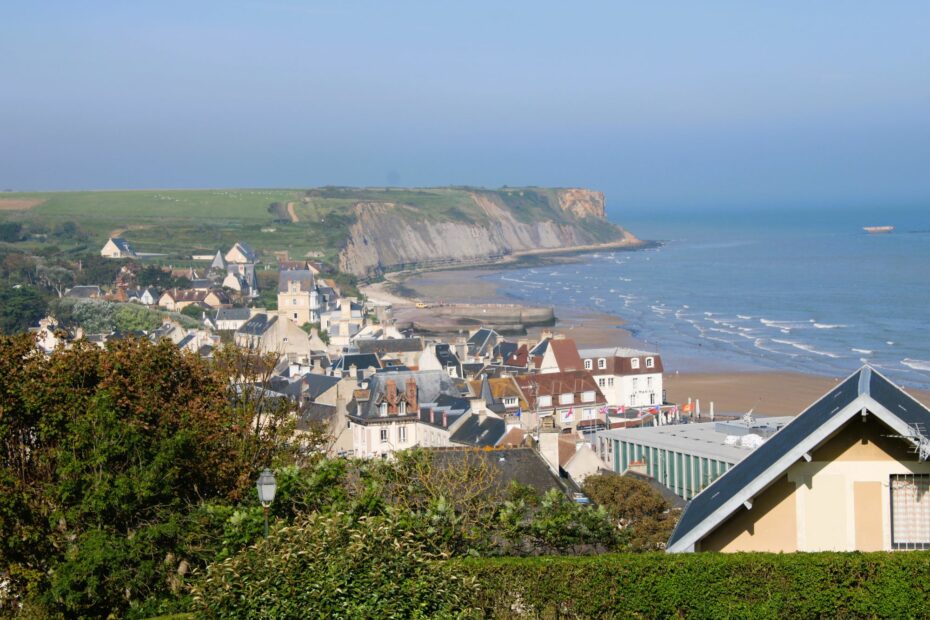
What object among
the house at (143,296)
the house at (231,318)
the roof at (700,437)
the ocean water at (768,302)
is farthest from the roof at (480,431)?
the house at (143,296)

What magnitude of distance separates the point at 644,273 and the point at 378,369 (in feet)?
342

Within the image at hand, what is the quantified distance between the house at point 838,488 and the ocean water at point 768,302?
173 ft

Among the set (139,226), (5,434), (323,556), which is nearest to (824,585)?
(323,556)

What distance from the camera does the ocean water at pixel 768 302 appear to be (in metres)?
71.9

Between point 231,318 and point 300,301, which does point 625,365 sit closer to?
point 300,301

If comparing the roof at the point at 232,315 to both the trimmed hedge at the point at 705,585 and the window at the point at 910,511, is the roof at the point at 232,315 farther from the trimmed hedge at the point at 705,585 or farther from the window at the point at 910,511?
the window at the point at 910,511

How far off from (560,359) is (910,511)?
44.4m

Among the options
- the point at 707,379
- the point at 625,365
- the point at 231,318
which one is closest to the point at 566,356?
the point at 625,365

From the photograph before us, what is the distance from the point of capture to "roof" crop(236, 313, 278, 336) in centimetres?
7294

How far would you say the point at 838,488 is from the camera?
8758 mm

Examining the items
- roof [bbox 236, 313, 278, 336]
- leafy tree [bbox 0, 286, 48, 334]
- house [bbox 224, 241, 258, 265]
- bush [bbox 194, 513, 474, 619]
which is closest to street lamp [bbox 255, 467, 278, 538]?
bush [bbox 194, 513, 474, 619]

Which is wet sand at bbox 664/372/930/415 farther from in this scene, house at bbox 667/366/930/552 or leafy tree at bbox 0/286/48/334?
leafy tree at bbox 0/286/48/334

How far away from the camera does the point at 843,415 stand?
8.39 metres

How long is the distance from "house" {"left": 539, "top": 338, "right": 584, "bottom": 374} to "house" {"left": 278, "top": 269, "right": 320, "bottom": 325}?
1589 inches
